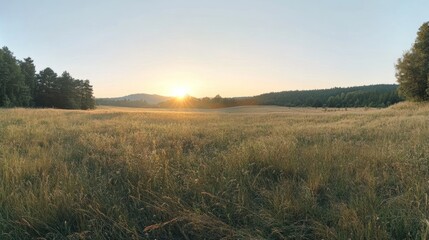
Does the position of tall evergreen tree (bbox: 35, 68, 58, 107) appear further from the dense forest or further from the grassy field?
the grassy field

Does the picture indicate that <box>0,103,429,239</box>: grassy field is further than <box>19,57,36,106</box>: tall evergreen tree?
No

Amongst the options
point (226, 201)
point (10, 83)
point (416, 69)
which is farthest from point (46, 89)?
point (226, 201)

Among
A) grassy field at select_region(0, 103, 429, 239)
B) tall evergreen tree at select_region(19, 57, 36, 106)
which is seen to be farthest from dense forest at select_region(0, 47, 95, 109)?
grassy field at select_region(0, 103, 429, 239)

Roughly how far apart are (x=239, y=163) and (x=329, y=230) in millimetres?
2259

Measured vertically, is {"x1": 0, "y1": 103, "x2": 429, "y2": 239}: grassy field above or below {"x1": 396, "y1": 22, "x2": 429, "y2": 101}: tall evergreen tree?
below

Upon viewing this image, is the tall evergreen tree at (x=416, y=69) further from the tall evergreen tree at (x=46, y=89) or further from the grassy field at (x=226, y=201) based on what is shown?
the tall evergreen tree at (x=46, y=89)

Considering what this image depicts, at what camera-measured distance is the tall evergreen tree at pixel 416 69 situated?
113 ft

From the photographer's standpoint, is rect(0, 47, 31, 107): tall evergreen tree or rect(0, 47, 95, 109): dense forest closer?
rect(0, 47, 31, 107): tall evergreen tree

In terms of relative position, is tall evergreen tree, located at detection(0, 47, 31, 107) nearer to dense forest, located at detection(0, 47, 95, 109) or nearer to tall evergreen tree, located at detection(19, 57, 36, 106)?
dense forest, located at detection(0, 47, 95, 109)

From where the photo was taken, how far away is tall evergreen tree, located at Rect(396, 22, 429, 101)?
3453 cm

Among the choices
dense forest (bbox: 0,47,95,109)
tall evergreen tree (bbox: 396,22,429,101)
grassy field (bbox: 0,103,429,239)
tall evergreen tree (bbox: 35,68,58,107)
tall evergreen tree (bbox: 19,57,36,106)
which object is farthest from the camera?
tall evergreen tree (bbox: 35,68,58,107)

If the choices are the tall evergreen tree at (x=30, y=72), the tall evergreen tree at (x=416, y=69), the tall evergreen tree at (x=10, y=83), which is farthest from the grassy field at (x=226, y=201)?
the tall evergreen tree at (x=30, y=72)

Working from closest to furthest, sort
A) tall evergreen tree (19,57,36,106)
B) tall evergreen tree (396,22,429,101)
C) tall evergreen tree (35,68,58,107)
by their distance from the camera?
1. tall evergreen tree (396,22,429,101)
2. tall evergreen tree (19,57,36,106)
3. tall evergreen tree (35,68,58,107)

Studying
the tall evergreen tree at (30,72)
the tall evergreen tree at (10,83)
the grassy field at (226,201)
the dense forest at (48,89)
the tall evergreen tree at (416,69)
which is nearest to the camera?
the grassy field at (226,201)
